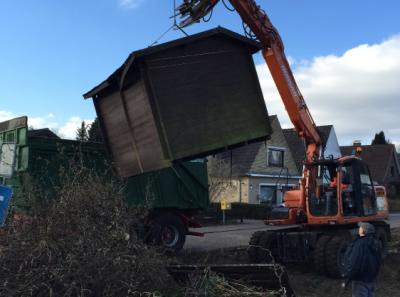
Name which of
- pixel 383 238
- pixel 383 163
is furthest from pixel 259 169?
pixel 383 163

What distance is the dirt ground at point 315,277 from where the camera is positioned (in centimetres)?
952

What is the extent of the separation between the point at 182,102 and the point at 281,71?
3.68 metres

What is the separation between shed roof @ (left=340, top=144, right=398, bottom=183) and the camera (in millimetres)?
57844

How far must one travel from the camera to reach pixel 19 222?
21.2 feet

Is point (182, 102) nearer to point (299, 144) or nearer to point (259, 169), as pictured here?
point (259, 169)

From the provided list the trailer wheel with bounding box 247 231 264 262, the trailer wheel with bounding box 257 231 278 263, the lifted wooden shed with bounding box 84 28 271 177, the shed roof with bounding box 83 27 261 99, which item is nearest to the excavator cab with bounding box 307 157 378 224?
the trailer wheel with bounding box 257 231 278 263

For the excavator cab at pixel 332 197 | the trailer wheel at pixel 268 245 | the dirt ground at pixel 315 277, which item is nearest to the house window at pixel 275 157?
the dirt ground at pixel 315 277

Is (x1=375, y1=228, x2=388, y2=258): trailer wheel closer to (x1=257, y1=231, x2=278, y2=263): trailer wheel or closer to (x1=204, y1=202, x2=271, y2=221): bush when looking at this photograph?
(x1=257, y1=231, x2=278, y2=263): trailer wheel

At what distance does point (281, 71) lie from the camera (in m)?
12.5

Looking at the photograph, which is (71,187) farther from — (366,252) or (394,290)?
(394,290)

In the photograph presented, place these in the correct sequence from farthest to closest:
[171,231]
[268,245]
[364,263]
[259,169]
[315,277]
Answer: [259,169] < [171,231] < [268,245] < [315,277] < [364,263]

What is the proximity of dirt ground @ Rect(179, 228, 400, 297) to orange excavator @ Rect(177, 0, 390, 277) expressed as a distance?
345mm

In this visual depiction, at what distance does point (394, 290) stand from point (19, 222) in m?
6.65

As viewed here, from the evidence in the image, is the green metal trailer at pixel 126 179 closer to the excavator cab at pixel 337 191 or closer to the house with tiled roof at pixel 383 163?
the excavator cab at pixel 337 191
